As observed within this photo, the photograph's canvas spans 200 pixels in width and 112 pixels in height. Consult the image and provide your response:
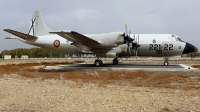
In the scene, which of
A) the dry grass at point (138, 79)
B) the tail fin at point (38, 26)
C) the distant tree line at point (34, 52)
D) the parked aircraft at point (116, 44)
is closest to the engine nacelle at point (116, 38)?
the parked aircraft at point (116, 44)

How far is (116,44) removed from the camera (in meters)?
23.0

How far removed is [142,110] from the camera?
5.61 meters

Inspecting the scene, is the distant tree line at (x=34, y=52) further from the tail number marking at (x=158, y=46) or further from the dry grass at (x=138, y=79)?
the dry grass at (x=138, y=79)

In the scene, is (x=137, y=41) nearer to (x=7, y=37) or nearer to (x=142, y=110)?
(x=7, y=37)

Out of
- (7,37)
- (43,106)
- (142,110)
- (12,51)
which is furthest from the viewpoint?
(12,51)

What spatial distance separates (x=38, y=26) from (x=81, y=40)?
9129 mm

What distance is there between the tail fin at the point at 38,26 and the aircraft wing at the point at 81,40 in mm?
7047

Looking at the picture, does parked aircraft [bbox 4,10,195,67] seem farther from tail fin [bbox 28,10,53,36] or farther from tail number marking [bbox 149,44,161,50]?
tail fin [bbox 28,10,53,36]

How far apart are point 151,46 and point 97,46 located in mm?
6769

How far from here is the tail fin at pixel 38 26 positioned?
2838 centimetres

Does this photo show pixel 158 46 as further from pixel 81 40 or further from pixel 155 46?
pixel 81 40

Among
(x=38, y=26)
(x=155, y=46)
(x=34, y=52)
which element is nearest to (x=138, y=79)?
(x=155, y=46)

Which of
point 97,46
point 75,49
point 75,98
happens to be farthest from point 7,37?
point 75,98

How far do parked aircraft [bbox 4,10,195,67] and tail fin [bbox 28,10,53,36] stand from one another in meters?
1.13
